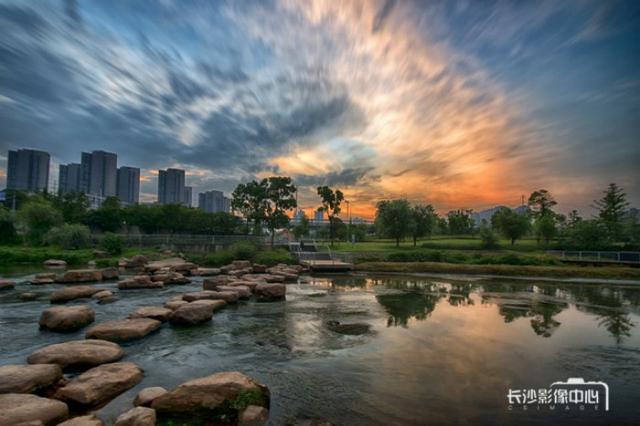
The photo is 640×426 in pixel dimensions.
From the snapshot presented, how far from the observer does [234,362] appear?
8.69 m

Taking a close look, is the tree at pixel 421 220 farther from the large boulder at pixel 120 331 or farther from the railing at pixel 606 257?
the large boulder at pixel 120 331

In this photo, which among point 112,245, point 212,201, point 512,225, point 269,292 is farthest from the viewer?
point 212,201

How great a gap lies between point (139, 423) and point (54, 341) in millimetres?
7237

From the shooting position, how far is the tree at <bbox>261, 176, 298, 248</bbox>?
184ft

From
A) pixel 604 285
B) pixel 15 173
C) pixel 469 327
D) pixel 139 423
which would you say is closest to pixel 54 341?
pixel 139 423

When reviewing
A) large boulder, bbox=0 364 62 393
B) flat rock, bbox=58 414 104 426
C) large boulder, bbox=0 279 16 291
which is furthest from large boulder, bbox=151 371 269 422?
large boulder, bbox=0 279 16 291

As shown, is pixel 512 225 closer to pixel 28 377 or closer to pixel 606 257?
pixel 606 257

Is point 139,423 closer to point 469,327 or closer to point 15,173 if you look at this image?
point 469,327

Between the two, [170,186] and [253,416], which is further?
[170,186]

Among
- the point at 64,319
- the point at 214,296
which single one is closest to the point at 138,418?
the point at 64,319

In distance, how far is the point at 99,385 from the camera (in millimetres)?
6367

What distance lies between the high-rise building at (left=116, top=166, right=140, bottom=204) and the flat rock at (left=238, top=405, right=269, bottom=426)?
187174 millimetres

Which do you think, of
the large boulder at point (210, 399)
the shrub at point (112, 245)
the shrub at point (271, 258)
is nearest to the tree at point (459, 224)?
the shrub at point (271, 258)

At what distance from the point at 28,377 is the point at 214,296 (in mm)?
9747
